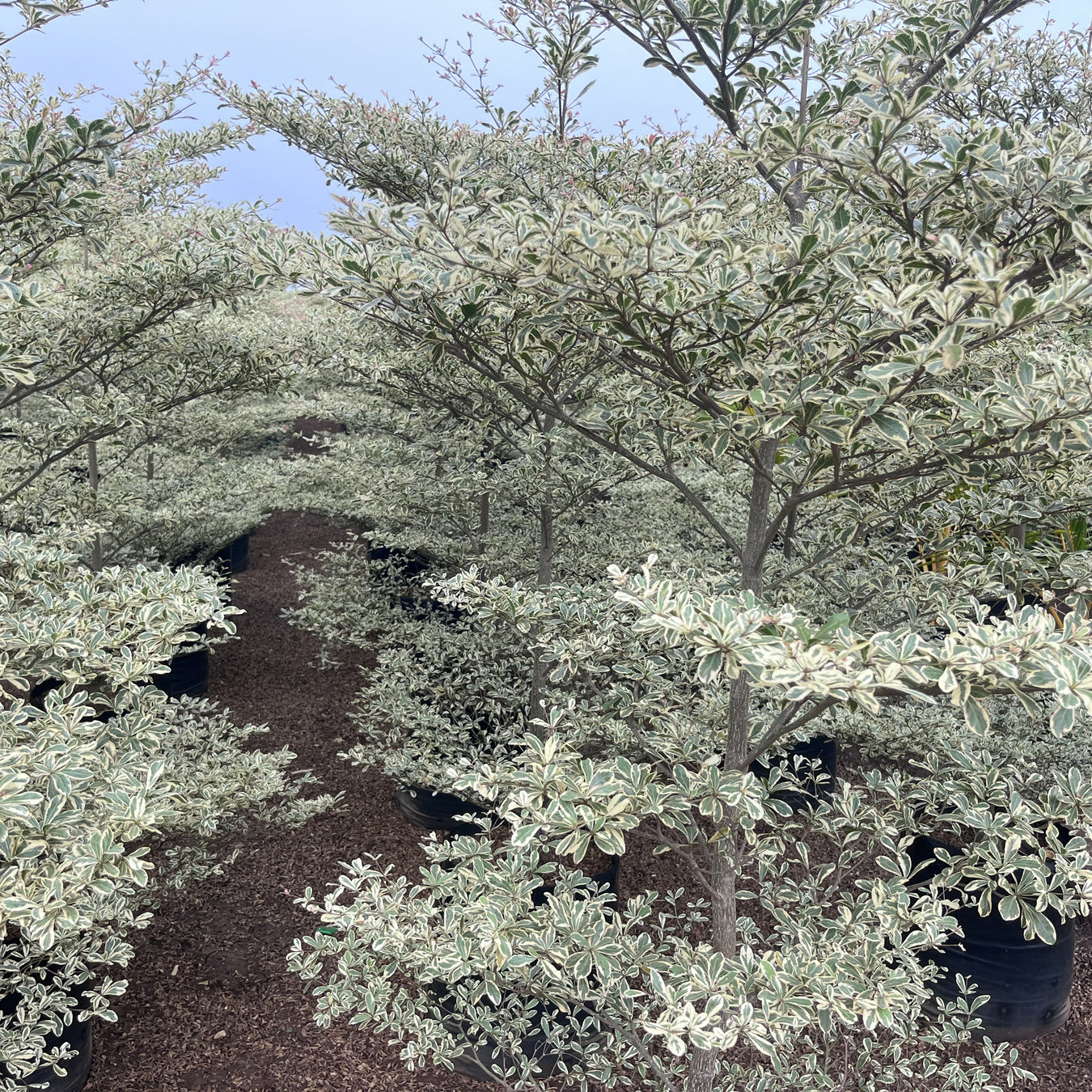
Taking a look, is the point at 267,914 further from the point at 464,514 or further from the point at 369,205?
the point at 369,205

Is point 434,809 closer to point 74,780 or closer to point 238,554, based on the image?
point 74,780

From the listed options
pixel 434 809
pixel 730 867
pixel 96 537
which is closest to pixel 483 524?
→ pixel 434 809

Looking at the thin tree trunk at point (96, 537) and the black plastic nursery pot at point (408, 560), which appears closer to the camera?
the thin tree trunk at point (96, 537)

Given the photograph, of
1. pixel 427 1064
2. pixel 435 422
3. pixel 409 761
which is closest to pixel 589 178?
pixel 435 422

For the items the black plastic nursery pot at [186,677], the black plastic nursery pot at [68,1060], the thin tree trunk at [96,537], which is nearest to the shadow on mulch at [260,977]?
the black plastic nursery pot at [68,1060]

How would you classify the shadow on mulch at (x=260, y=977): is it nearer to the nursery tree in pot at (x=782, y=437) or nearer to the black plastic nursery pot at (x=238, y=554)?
the nursery tree in pot at (x=782, y=437)

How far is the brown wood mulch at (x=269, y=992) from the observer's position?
2818 millimetres

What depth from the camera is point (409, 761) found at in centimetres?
362

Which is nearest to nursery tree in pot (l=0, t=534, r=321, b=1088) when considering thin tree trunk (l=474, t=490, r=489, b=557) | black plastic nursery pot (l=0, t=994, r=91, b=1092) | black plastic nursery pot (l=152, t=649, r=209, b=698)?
black plastic nursery pot (l=0, t=994, r=91, b=1092)

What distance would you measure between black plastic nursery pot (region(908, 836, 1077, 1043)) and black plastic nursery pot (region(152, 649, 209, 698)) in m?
4.63

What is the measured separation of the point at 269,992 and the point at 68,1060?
72 centimetres

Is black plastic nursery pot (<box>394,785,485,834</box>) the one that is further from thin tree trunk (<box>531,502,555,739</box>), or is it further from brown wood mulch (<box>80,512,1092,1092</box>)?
thin tree trunk (<box>531,502,555,739</box>)

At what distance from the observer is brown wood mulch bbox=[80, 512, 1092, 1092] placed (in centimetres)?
282

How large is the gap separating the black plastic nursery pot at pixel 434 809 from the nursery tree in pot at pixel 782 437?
1.57m
